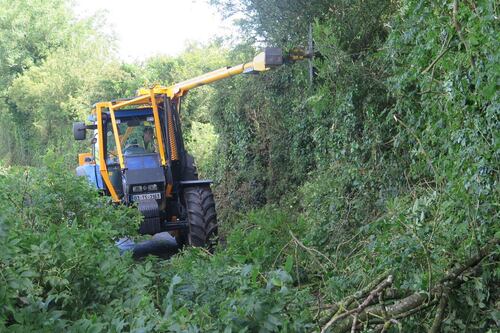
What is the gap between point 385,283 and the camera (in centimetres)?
399

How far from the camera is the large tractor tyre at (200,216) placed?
956 centimetres

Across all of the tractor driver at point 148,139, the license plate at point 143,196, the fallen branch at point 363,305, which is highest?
the tractor driver at point 148,139

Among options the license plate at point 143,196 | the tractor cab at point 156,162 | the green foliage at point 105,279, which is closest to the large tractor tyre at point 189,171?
the tractor cab at point 156,162

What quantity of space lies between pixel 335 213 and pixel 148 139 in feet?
12.5

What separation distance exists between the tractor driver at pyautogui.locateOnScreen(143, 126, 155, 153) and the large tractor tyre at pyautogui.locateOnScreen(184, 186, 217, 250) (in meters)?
0.97

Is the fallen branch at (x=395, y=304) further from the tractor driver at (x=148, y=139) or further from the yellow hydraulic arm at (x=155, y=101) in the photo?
the tractor driver at (x=148, y=139)

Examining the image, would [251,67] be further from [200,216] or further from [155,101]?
[200,216]

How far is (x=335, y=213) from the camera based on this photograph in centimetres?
785

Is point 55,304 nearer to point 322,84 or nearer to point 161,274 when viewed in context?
point 161,274

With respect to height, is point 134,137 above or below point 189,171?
above

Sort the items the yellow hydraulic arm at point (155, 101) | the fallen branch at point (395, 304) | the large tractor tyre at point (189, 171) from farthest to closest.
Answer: the large tractor tyre at point (189, 171) → the yellow hydraulic arm at point (155, 101) → the fallen branch at point (395, 304)

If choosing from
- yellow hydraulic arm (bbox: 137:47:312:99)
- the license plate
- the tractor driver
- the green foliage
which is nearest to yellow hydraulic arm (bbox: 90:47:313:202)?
yellow hydraulic arm (bbox: 137:47:312:99)

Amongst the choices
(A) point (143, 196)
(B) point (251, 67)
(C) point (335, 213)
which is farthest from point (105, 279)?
(B) point (251, 67)

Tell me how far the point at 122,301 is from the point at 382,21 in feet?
19.0
